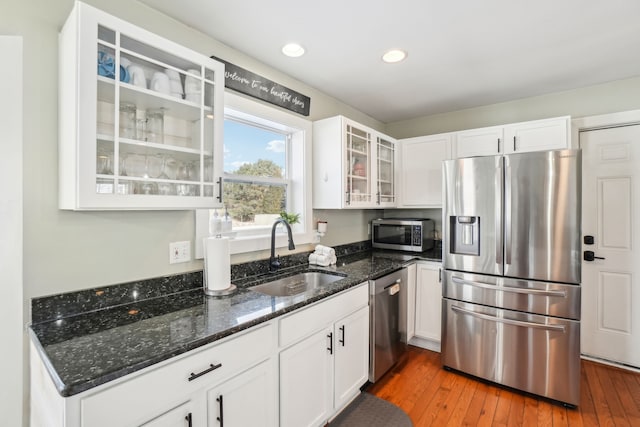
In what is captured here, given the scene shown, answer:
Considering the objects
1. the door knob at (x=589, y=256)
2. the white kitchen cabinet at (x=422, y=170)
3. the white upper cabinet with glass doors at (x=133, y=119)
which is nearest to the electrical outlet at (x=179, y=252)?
the white upper cabinet with glass doors at (x=133, y=119)

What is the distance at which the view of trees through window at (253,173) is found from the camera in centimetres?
218

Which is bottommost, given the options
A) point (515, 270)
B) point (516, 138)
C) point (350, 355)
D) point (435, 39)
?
point (350, 355)

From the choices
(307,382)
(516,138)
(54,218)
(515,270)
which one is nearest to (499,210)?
(515,270)

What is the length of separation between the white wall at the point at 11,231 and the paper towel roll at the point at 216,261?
2.49ft

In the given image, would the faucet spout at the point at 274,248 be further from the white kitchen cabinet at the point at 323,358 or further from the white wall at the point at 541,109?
the white wall at the point at 541,109

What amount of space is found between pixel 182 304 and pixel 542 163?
247 cm

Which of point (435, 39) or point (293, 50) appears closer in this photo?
point (435, 39)

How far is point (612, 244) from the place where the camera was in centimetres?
264

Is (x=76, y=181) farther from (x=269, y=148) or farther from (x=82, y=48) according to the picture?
(x=269, y=148)

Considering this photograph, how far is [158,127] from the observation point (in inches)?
57.4

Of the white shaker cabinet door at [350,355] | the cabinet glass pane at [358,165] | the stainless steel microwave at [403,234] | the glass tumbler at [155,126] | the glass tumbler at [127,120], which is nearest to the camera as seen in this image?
the glass tumbler at [127,120]

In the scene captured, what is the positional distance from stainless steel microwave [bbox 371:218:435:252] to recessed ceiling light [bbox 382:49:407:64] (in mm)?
1510

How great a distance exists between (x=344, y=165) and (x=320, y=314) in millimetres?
1297

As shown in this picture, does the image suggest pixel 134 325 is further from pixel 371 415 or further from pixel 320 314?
pixel 371 415
